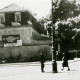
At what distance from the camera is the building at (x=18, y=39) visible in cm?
5153

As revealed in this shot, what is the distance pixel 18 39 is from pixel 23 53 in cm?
301

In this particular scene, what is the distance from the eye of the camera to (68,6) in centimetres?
4591

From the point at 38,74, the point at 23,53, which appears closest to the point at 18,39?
the point at 23,53

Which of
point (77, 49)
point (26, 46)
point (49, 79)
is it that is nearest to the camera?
point (49, 79)

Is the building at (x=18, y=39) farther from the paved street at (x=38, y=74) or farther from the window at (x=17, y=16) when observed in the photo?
the paved street at (x=38, y=74)

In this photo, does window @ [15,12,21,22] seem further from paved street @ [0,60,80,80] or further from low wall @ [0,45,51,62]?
paved street @ [0,60,80,80]

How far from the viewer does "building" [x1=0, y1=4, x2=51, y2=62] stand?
169 ft

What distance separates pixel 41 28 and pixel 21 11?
17.6 m

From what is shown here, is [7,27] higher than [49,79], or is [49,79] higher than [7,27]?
[7,27]

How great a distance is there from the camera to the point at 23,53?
51.9m

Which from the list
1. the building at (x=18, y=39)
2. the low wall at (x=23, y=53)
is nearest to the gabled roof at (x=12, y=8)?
the building at (x=18, y=39)

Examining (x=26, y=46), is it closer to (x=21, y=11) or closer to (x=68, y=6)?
(x=21, y=11)

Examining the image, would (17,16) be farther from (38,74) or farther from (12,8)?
(38,74)

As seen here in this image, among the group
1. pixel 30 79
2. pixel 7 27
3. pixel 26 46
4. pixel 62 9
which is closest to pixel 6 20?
pixel 7 27
